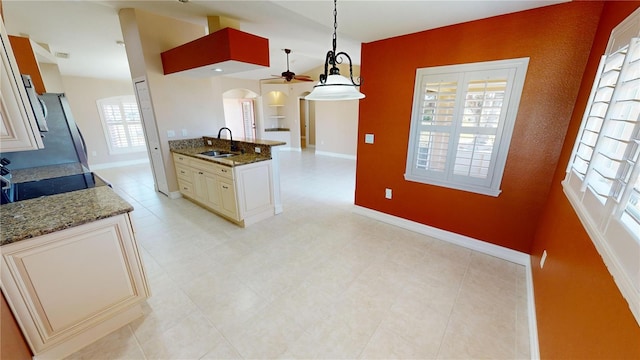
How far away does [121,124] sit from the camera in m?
6.48

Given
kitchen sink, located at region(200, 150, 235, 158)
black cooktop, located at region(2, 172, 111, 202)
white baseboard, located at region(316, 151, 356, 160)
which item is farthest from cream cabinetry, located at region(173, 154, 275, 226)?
white baseboard, located at region(316, 151, 356, 160)

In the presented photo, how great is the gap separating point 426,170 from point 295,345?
2.18 meters

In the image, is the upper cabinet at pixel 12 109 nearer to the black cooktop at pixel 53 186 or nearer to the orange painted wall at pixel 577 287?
the black cooktop at pixel 53 186

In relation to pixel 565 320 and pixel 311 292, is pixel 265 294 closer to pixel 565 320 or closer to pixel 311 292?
pixel 311 292

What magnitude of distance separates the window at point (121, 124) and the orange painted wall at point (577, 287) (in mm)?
8053

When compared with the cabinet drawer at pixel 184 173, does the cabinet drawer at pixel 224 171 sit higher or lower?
higher

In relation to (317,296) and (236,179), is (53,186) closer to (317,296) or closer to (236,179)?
(236,179)

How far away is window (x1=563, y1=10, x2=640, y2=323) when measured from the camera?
2.51ft

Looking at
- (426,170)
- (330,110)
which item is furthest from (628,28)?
(330,110)

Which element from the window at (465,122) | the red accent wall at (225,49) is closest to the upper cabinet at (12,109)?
the red accent wall at (225,49)

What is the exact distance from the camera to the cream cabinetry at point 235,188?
291 cm

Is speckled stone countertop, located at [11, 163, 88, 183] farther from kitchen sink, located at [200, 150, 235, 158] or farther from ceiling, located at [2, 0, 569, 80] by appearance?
ceiling, located at [2, 0, 569, 80]

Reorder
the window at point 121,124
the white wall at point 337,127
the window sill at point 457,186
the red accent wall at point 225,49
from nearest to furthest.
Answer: the window sill at point 457,186 < the red accent wall at point 225,49 < the window at point 121,124 < the white wall at point 337,127

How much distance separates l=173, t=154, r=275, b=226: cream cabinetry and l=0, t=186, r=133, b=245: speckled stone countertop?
1.27 meters
